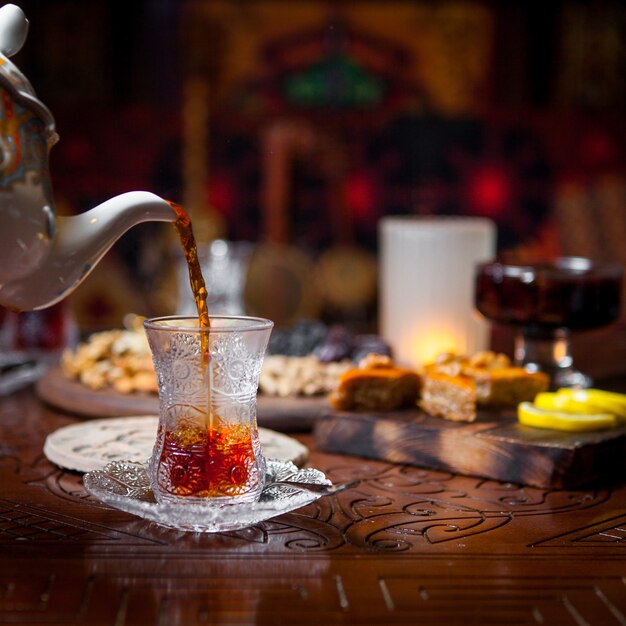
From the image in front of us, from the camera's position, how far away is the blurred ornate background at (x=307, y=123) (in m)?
3.94

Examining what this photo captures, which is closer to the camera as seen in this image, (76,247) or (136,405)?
(76,247)

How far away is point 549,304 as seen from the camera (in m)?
1.34

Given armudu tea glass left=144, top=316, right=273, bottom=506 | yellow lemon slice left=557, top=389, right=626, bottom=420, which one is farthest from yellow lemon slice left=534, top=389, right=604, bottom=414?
armudu tea glass left=144, top=316, right=273, bottom=506

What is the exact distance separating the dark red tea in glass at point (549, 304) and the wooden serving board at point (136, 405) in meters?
0.30

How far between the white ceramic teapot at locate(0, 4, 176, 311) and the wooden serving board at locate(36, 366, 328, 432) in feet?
1.38

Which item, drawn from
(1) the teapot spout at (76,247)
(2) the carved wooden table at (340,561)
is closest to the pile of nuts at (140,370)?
(2) the carved wooden table at (340,561)

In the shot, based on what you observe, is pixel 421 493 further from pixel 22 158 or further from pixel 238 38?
pixel 238 38

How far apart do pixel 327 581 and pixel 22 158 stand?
1.31 feet

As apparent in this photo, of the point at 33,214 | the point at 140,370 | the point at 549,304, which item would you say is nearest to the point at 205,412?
the point at 33,214

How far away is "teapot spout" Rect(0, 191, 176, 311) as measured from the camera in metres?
0.79

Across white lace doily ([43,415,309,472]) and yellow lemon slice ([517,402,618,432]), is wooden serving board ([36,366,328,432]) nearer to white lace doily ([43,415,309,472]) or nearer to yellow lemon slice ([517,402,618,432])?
white lace doily ([43,415,309,472])

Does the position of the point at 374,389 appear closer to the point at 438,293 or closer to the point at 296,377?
the point at 296,377

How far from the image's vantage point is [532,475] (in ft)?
3.21

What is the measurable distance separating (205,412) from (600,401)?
0.49 m
